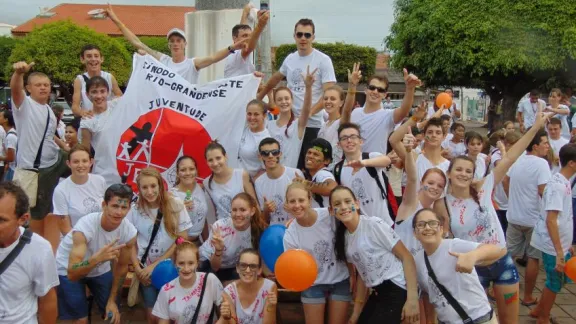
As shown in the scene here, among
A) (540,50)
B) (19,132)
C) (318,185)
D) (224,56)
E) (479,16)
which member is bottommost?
(318,185)

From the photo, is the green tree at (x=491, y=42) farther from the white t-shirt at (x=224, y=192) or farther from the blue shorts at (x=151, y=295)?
the blue shorts at (x=151, y=295)

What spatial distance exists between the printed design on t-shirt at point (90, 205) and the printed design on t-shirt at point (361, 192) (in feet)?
7.72

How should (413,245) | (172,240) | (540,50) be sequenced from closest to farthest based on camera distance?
(413,245), (172,240), (540,50)

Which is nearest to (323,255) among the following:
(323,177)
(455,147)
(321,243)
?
(321,243)

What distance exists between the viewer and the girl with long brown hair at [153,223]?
15.4ft

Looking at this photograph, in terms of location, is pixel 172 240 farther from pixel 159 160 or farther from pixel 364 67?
pixel 364 67

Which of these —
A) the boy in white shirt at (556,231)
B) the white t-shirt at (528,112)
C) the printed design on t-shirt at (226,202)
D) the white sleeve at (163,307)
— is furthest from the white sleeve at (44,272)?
the white t-shirt at (528,112)

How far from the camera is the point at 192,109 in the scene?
626 centimetres

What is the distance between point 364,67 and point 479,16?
61.2 feet

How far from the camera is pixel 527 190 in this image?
6.14 metres

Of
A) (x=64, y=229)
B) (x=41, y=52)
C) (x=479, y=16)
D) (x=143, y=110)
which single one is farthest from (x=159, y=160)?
(x=41, y=52)

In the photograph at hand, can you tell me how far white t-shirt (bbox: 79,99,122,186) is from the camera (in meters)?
6.08

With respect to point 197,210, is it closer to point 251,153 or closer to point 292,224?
point 251,153

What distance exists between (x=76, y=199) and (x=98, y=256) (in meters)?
1.06
